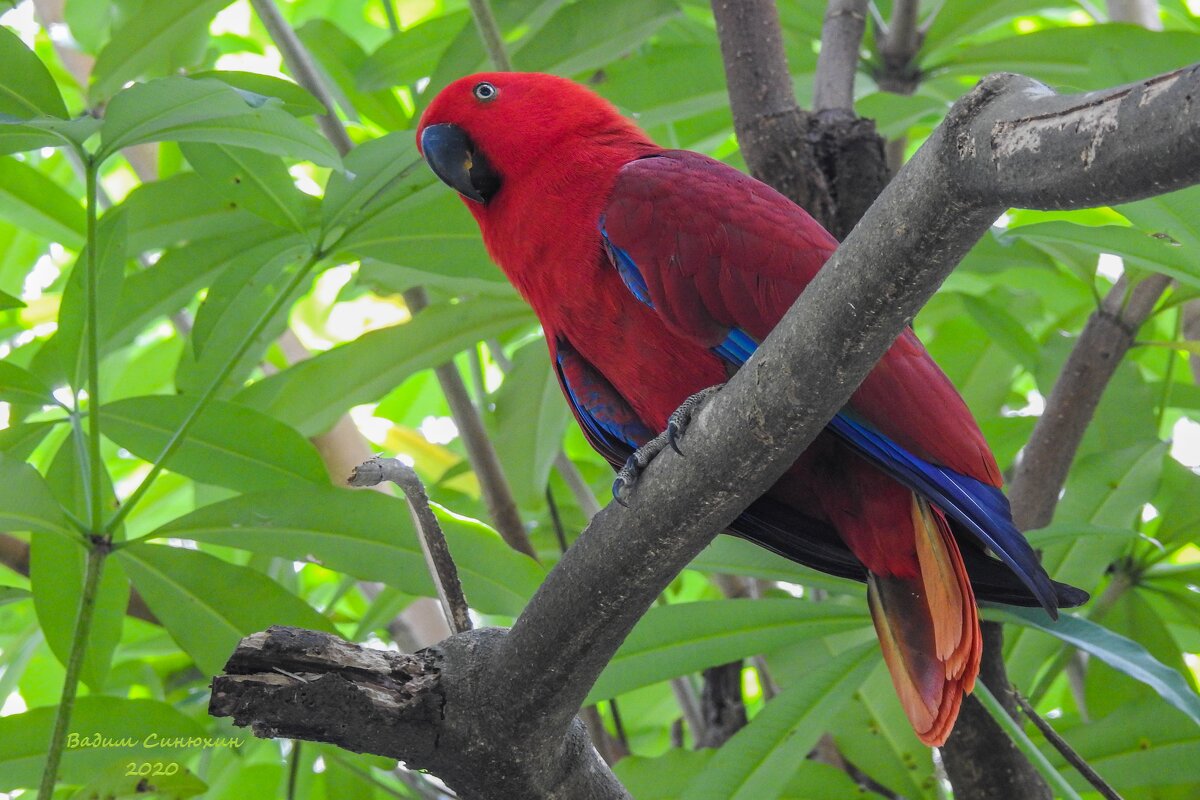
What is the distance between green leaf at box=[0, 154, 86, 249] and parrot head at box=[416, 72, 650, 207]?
659mm

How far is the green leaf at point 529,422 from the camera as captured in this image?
204 cm

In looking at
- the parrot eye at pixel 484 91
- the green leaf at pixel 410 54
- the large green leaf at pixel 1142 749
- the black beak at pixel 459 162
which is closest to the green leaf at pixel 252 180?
the black beak at pixel 459 162

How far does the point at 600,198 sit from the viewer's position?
65.0 inches

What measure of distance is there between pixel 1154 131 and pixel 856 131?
100cm

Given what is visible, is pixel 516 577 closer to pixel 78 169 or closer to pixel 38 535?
pixel 38 535

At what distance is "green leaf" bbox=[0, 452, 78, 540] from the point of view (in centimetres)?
142

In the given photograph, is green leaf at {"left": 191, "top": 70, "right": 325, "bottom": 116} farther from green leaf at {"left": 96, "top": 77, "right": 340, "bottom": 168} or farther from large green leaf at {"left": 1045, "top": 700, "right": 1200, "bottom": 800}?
large green leaf at {"left": 1045, "top": 700, "right": 1200, "bottom": 800}

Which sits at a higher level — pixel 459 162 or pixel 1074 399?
pixel 459 162

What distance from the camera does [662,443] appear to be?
4.34ft

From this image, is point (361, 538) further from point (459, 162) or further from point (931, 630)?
point (931, 630)

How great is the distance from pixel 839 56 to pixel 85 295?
125 cm

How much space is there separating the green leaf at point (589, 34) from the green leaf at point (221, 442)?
0.88 m

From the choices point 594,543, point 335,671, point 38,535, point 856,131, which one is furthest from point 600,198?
point 38,535

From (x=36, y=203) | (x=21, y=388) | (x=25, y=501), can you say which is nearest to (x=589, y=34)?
(x=36, y=203)
